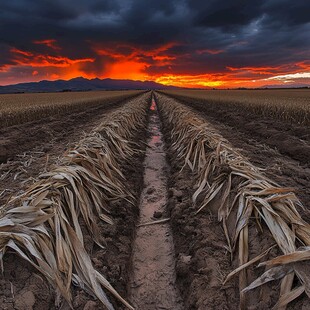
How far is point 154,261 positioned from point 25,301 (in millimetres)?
1562

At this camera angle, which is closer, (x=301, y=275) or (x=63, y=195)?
(x=301, y=275)

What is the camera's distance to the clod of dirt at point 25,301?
202cm

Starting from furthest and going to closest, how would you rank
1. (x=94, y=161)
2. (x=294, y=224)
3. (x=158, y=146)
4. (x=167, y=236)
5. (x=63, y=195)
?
1. (x=158, y=146)
2. (x=94, y=161)
3. (x=167, y=236)
4. (x=63, y=195)
5. (x=294, y=224)

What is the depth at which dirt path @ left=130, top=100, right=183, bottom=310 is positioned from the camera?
2686 millimetres

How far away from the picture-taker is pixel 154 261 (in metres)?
3.28

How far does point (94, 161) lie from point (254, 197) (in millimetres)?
2861

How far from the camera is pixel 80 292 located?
2.39m

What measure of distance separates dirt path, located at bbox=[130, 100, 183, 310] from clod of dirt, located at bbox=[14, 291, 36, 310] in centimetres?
97

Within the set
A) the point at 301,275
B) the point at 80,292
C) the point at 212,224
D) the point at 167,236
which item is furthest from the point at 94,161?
the point at 301,275

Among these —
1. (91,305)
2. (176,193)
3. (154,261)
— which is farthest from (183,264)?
(176,193)

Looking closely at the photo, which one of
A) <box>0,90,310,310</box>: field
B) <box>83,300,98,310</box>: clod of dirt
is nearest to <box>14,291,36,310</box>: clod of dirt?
<box>0,90,310,310</box>: field

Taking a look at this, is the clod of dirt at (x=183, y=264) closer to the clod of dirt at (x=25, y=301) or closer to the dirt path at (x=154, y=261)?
the dirt path at (x=154, y=261)

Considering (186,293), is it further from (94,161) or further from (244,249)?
(94,161)

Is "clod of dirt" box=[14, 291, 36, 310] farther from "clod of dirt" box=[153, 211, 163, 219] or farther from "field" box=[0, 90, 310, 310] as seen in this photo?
"clod of dirt" box=[153, 211, 163, 219]
